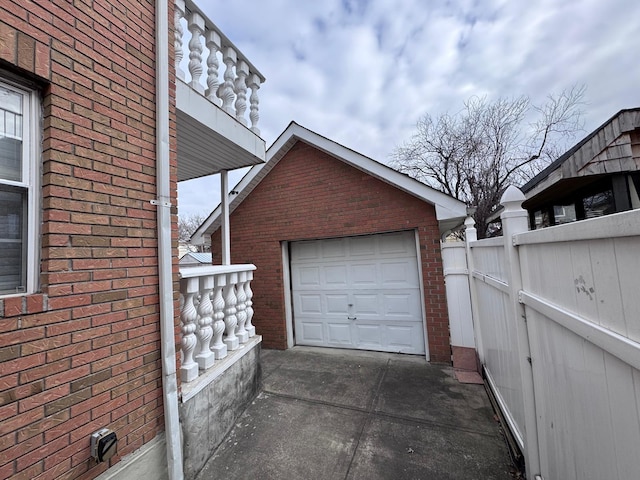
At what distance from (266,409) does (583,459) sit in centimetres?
307

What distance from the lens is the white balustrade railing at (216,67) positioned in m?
2.82

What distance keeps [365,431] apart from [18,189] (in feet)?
11.8

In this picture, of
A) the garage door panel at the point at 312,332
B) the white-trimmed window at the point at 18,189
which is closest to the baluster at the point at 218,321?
the white-trimmed window at the point at 18,189

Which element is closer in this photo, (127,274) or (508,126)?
(127,274)

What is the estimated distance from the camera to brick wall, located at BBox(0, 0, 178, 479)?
1438mm

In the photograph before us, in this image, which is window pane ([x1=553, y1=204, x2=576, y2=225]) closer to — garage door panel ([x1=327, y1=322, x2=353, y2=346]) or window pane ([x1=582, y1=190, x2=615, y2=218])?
Result: window pane ([x1=582, y1=190, x2=615, y2=218])

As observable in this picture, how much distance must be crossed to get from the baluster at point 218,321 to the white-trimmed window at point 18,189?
1.67 m

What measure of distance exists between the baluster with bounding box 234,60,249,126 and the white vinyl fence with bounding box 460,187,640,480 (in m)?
3.41

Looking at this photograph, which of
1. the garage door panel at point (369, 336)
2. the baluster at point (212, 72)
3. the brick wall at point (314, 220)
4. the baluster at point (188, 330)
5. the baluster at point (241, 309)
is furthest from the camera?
the garage door panel at point (369, 336)

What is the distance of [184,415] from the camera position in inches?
91.6

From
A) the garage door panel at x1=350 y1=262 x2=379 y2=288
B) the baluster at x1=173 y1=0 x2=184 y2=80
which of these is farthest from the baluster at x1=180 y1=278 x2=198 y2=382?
the garage door panel at x1=350 y1=262 x2=379 y2=288

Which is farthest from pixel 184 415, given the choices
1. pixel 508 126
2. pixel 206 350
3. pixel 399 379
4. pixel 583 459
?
pixel 508 126

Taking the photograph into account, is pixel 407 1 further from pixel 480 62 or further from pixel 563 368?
pixel 563 368

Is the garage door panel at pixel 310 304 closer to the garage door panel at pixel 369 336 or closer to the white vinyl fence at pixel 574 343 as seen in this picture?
the garage door panel at pixel 369 336
